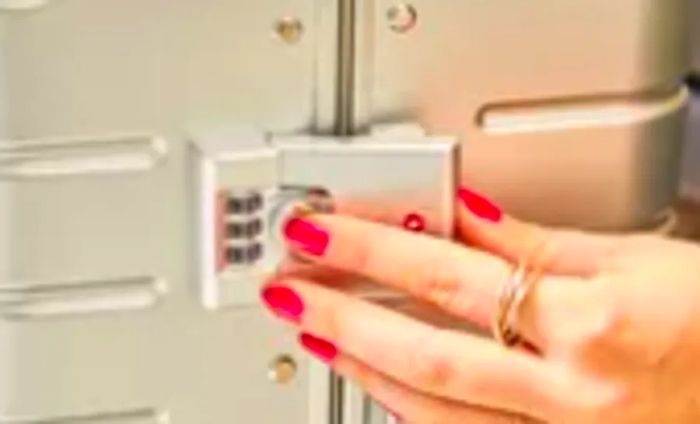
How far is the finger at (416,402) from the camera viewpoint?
2.39 ft

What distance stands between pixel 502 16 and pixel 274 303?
154 millimetres

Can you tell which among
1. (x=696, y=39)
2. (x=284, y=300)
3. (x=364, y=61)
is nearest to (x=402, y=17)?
(x=364, y=61)

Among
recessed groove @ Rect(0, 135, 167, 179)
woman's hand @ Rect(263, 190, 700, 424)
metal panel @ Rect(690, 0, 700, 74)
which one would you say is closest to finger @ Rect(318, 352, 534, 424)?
woman's hand @ Rect(263, 190, 700, 424)

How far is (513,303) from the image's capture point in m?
0.70

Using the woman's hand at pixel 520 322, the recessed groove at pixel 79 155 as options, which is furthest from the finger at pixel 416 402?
the recessed groove at pixel 79 155

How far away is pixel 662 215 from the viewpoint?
81 centimetres

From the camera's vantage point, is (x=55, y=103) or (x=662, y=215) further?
(x=662, y=215)

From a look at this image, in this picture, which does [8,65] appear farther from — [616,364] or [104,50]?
[616,364]

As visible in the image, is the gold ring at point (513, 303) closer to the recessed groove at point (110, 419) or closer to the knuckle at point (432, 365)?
the knuckle at point (432, 365)

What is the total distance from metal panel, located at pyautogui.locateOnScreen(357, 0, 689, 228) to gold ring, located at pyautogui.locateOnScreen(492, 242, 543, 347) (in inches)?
2.6

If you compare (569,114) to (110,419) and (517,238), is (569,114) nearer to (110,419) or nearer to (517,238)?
(517,238)

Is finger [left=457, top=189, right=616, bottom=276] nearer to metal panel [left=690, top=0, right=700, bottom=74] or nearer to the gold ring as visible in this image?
the gold ring

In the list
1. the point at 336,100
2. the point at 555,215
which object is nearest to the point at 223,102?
the point at 336,100

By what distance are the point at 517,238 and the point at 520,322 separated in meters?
0.05
